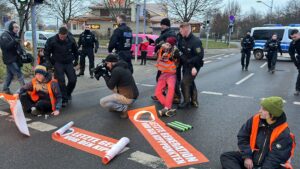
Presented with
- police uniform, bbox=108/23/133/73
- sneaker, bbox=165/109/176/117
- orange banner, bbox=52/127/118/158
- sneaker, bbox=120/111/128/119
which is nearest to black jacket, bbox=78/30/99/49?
police uniform, bbox=108/23/133/73

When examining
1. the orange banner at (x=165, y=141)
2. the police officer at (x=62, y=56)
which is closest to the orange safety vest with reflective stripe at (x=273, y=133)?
the orange banner at (x=165, y=141)

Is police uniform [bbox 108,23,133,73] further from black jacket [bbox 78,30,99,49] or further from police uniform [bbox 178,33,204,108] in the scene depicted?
black jacket [bbox 78,30,99,49]

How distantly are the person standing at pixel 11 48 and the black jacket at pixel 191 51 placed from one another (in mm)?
3856

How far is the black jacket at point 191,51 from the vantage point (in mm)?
6488

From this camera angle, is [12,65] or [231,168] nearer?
[231,168]

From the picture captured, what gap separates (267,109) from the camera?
3432 millimetres

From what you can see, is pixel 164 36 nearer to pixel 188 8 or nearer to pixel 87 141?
pixel 87 141

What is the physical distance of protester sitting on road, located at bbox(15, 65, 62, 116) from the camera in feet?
19.6

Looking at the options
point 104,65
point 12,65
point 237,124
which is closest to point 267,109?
point 237,124

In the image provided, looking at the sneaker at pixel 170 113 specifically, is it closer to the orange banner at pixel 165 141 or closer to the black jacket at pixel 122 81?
the orange banner at pixel 165 141

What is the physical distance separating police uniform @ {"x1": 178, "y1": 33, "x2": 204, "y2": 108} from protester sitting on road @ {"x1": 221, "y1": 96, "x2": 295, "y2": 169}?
2998mm

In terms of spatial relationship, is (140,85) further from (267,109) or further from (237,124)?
(267,109)

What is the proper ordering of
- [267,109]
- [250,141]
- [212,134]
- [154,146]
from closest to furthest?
1. [267,109]
2. [250,141]
3. [154,146]
4. [212,134]

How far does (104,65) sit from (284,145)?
372 cm
